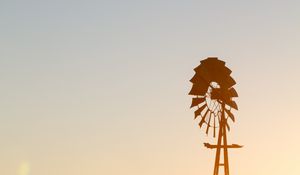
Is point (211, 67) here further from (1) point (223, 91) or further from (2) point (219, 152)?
(2) point (219, 152)

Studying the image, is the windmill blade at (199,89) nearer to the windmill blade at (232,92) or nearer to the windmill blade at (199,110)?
the windmill blade at (199,110)

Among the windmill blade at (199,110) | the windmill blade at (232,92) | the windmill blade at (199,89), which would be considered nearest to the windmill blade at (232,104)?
the windmill blade at (232,92)

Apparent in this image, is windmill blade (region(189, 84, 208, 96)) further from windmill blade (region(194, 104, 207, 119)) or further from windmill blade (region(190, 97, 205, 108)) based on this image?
windmill blade (region(194, 104, 207, 119))

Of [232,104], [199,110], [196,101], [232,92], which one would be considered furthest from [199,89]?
[232,104]

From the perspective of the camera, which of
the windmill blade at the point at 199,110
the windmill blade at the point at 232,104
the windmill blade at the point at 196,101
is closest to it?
the windmill blade at the point at 232,104

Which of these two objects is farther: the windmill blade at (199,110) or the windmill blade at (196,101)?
the windmill blade at (196,101)

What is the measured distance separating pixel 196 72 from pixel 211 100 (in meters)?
2.50

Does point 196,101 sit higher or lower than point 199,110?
higher

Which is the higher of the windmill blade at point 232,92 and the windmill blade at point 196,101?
the windmill blade at point 232,92

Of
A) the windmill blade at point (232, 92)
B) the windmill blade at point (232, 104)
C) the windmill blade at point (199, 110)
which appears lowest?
the windmill blade at point (199, 110)

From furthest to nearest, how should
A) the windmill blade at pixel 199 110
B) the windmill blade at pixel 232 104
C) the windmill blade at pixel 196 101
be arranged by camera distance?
the windmill blade at pixel 196 101 → the windmill blade at pixel 199 110 → the windmill blade at pixel 232 104

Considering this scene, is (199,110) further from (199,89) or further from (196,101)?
(199,89)

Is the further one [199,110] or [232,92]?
[199,110]

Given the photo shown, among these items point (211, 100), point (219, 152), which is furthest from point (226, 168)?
point (211, 100)
